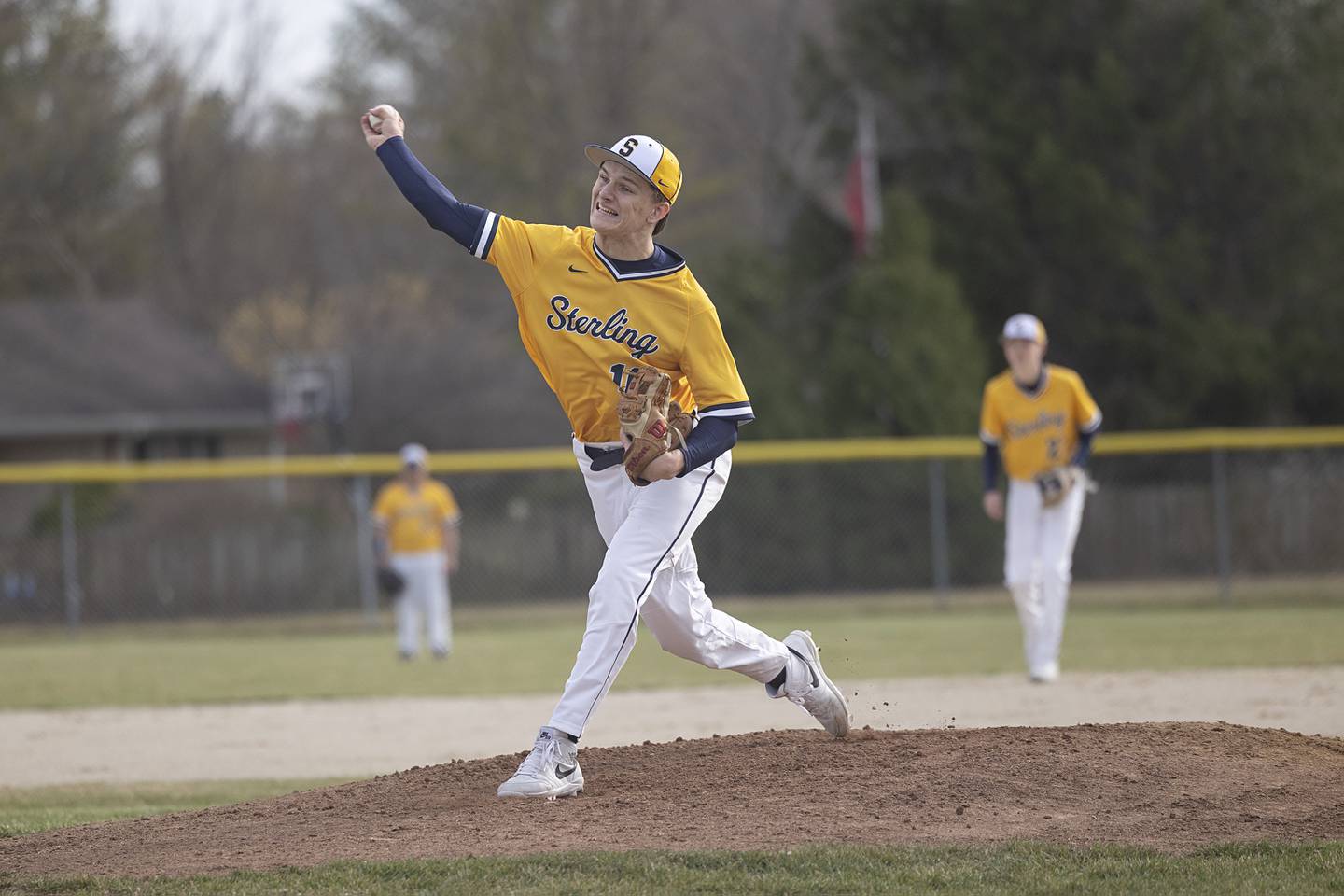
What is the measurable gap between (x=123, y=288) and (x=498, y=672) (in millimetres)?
25561

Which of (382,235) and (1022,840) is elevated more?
(382,235)

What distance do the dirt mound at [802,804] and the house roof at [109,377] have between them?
25841 millimetres

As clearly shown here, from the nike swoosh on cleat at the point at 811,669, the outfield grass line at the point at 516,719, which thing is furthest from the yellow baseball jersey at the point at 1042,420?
the nike swoosh on cleat at the point at 811,669

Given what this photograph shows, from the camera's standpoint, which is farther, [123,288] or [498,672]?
[123,288]

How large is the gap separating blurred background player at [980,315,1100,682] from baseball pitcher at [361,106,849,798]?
5.20m

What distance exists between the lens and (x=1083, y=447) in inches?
412

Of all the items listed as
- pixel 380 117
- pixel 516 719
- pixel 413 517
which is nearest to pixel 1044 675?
pixel 516 719

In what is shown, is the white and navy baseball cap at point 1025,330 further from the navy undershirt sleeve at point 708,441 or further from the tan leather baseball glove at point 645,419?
the tan leather baseball glove at point 645,419

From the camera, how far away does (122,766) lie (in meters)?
7.91

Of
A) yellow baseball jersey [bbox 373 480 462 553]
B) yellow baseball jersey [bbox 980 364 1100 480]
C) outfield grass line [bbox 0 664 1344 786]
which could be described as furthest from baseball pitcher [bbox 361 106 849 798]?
yellow baseball jersey [bbox 373 480 462 553]

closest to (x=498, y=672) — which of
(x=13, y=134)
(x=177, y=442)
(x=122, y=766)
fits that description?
(x=122, y=766)

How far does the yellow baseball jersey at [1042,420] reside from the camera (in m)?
10.3

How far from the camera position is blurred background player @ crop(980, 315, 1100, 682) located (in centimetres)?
1017

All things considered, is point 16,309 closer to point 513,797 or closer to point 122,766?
point 122,766
